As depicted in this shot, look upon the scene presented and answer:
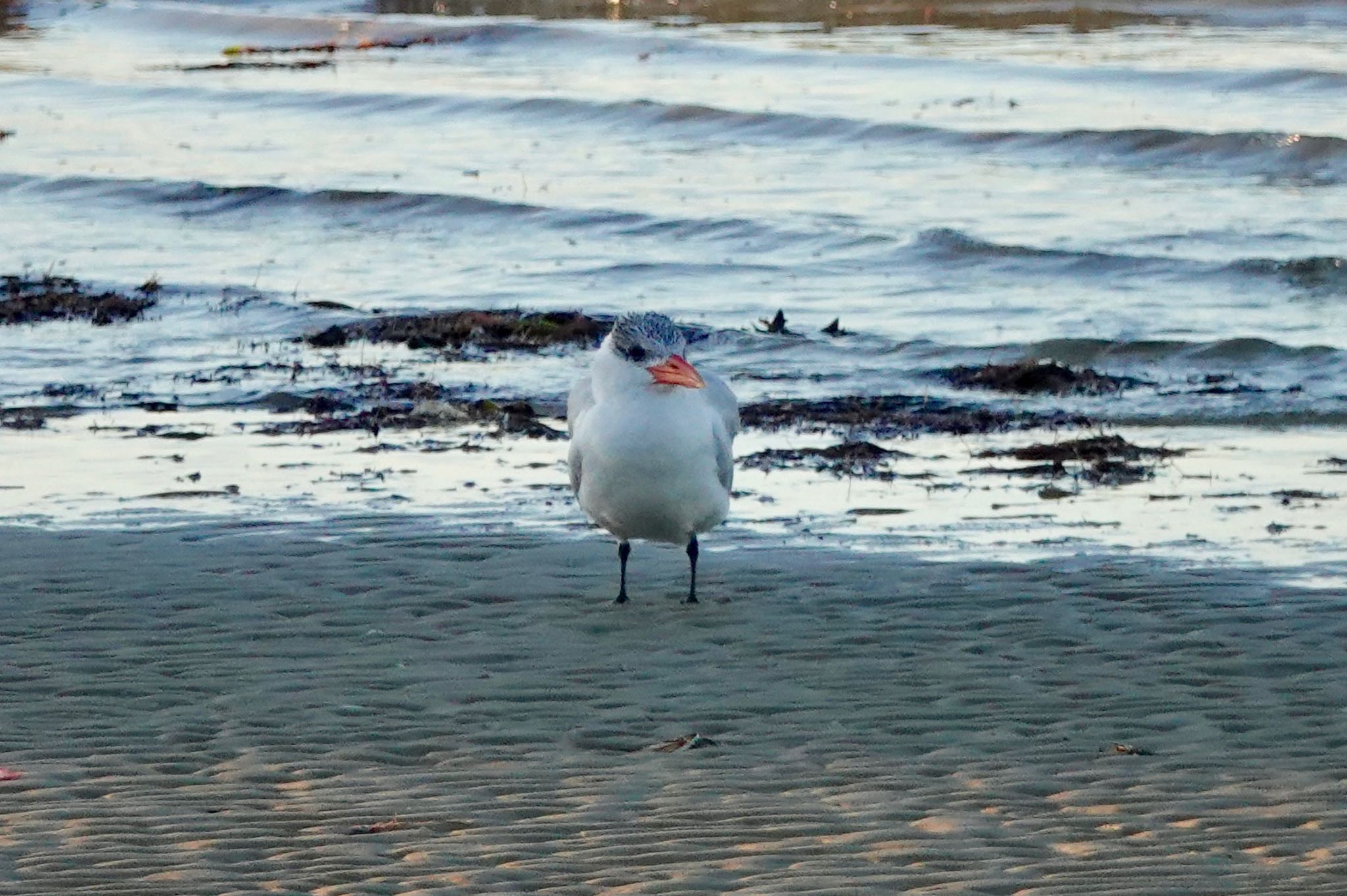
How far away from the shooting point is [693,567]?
839 centimetres

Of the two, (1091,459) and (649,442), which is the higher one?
(649,442)

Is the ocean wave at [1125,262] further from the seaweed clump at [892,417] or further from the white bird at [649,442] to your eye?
the white bird at [649,442]

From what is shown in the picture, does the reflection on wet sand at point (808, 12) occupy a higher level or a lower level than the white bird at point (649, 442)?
higher

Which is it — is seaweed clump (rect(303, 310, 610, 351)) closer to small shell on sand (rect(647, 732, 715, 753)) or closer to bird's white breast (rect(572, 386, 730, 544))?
bird's white breast (rect(572, 386, 730, 544))

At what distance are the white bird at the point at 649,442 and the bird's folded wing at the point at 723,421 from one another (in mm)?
19

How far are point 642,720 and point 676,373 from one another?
1.69 m

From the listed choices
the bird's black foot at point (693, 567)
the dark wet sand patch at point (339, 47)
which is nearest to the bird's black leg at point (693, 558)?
the bird's black foot at point (693, 567)

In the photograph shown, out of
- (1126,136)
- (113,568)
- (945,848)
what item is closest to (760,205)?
(1126,136)

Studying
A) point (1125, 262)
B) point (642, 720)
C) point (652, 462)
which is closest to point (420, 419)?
point (652, 462)

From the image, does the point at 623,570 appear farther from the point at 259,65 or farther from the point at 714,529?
the point at 259,65

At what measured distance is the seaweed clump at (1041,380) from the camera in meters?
12.9

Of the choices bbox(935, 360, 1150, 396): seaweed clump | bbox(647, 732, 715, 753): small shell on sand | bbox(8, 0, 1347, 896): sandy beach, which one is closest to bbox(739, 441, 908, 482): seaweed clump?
bbox(8, 0, 1347, 896): sandy beach

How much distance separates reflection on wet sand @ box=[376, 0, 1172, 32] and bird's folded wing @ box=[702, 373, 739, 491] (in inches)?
1008

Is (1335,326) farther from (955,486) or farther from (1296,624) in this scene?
(1296,624)
